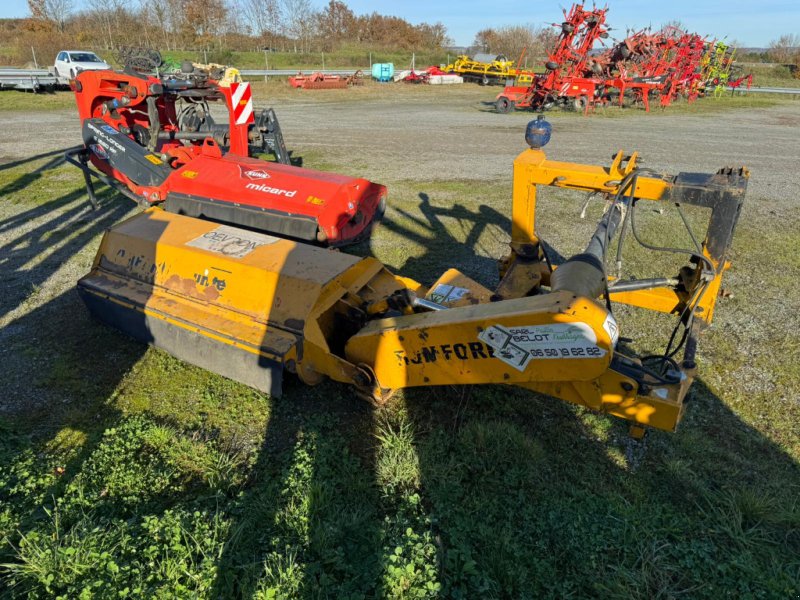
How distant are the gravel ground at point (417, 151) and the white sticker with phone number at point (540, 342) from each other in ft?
8.45

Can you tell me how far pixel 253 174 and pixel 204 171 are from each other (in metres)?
0.63

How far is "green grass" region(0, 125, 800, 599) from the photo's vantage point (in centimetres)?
242

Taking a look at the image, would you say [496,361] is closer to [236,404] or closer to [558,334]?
[558,334]

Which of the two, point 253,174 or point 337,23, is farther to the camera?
point 337,23

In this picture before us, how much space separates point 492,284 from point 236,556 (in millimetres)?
3915

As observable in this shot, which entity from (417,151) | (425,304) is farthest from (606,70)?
(425,304)

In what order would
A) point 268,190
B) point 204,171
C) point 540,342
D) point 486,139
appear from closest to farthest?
point 540,342 < point 268,190 < point 204,171 < point 486,139

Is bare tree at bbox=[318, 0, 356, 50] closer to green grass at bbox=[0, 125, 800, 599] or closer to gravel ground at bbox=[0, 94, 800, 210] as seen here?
gravel ground at bbox=[0, 94, 800, 210]

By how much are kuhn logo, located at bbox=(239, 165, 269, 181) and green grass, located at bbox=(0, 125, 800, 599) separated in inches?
84.7

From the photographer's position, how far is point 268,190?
555 cm

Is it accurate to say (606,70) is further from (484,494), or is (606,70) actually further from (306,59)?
(306,59)

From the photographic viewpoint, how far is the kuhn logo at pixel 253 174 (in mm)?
5680

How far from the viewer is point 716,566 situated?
2562 millimetres

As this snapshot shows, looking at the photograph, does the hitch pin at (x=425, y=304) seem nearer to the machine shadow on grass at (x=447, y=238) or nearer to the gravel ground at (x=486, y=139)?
the machine shadow on grass at (x=447, y=238)
